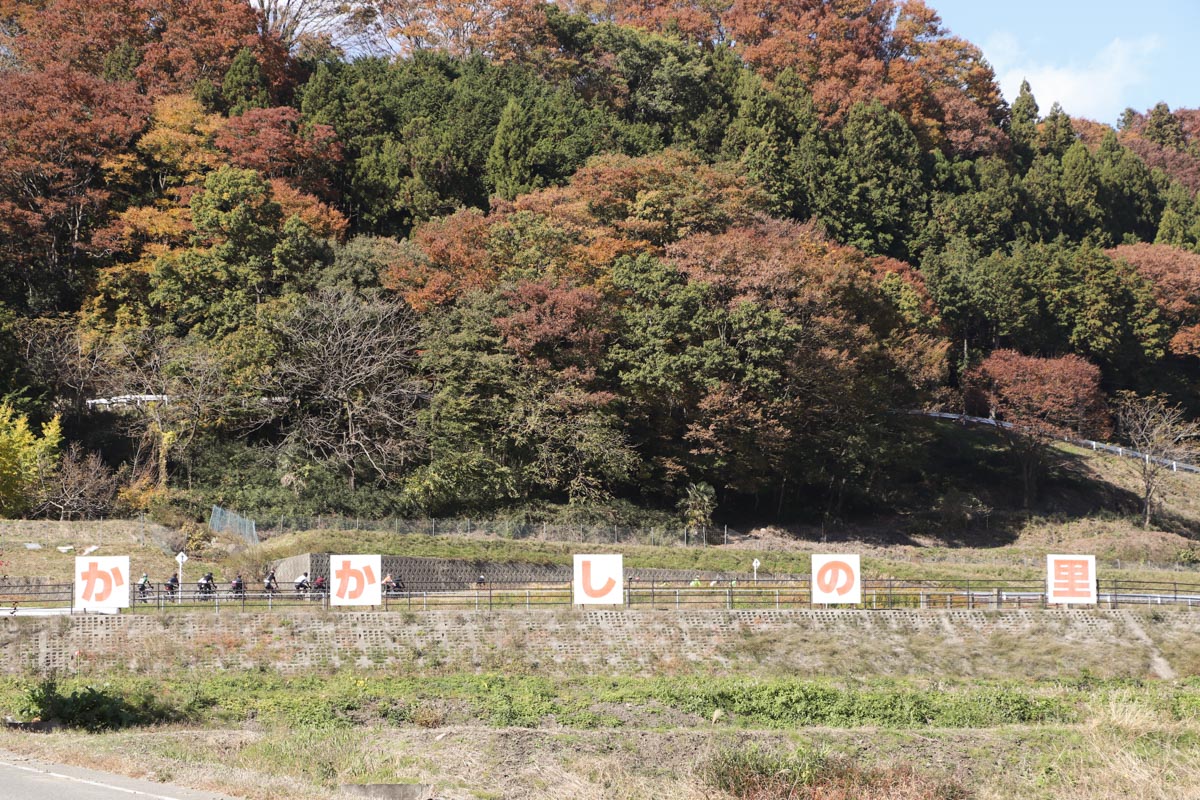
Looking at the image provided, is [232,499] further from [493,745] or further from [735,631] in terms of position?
[493,745]

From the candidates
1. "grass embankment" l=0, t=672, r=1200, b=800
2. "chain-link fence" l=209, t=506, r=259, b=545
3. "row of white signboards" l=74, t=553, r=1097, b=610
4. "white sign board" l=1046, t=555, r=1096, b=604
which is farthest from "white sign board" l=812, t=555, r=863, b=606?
"chain-link fence" l=209, t=506, r=259, b=545

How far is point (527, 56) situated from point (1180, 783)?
7079 centimetres

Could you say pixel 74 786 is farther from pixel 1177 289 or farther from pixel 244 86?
pixel 1177 289

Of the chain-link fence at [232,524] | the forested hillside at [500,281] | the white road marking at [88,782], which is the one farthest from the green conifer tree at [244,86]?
the white road marking at [88,782]

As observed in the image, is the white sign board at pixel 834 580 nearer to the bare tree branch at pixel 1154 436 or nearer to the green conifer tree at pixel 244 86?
the bare tree branch at pixel 1154 436

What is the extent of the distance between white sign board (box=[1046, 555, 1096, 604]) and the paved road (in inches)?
1036

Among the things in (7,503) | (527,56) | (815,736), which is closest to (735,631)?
(815,736)

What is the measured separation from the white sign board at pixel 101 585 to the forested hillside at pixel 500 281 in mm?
14518

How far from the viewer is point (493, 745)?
2441 cm

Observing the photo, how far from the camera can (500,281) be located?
53562 mm

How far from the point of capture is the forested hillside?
50125mm

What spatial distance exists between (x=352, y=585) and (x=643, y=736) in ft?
34.0

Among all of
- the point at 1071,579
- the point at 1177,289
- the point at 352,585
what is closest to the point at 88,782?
the point at 352,585

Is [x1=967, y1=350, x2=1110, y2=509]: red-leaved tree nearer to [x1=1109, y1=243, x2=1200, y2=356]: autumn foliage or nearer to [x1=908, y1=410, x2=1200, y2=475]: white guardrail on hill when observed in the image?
[x1=908, y1=410, x2=1200, y2=475]: white guardrail on hill
